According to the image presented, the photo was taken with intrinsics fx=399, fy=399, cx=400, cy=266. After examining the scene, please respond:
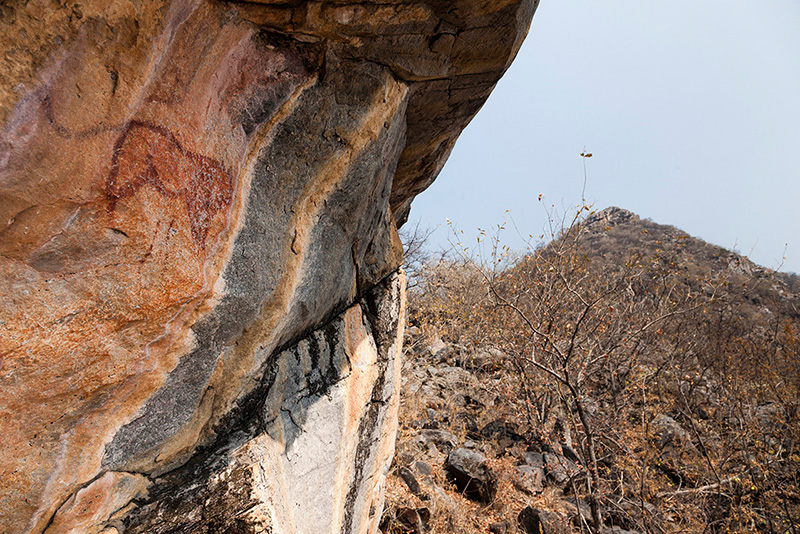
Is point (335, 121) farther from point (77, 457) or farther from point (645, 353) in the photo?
point (645, 353)

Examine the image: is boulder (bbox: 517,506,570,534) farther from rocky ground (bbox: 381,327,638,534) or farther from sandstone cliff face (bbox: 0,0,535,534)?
sandstone cliff face (bbox: 0,0,535,534)

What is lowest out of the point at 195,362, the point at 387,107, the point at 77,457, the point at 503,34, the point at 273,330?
the point at 77,457

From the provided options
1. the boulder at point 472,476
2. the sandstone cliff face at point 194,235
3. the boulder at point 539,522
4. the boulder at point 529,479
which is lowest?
the boulder at point 539,522

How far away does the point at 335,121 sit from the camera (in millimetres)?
1948

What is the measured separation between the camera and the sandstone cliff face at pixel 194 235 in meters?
1.22

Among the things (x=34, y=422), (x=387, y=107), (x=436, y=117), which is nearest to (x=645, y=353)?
(x=436, y=117)

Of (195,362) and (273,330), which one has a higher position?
(273,330)

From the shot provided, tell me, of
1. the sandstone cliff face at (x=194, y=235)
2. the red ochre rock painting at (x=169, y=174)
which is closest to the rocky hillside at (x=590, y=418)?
the sandstone cliff face at (x=194, y=235)

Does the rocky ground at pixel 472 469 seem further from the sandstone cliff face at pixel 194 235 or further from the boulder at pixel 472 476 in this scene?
the sandstone cliff face at pixel 194 235

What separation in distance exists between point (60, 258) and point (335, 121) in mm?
1229

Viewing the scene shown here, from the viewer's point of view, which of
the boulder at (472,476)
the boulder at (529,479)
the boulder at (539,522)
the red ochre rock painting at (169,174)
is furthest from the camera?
the boulder at (529,479)

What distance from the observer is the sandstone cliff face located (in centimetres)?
122

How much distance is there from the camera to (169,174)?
1470mm

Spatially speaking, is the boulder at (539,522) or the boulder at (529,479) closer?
the boulder at (539,522)
